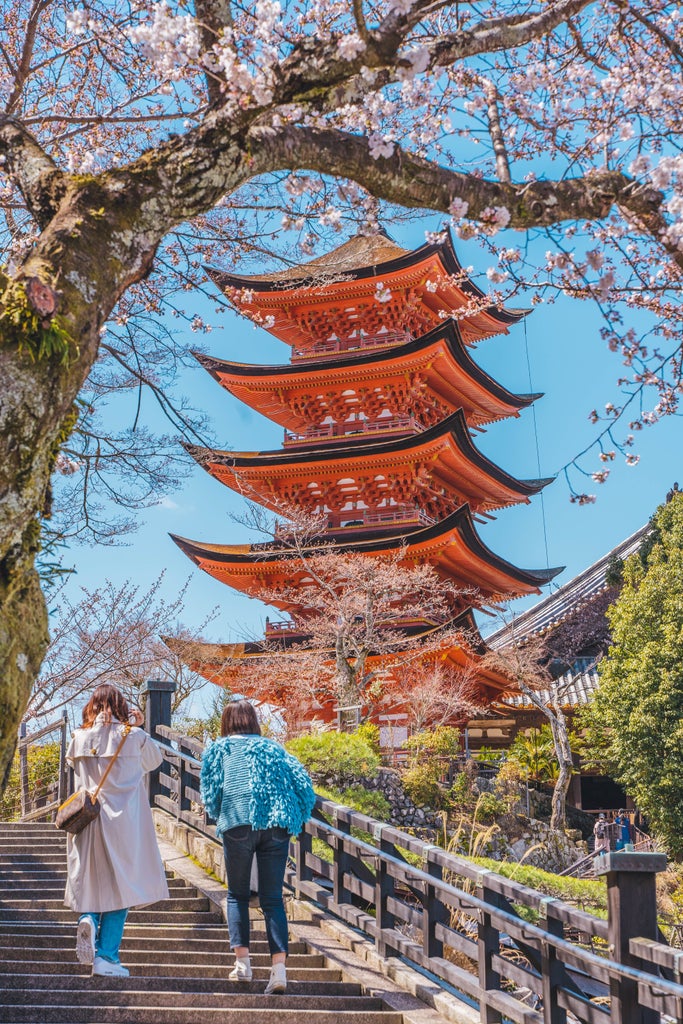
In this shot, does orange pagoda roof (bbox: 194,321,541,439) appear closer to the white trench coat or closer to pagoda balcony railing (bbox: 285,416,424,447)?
pagoda balcony railing (bbox: 285,416,424,447)

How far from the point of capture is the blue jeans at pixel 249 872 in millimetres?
5410

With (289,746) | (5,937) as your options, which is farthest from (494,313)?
(5,937)

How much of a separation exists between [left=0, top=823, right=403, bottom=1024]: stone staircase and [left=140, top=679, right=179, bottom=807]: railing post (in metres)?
2.25

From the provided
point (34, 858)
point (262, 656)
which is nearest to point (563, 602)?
point (262, 656)

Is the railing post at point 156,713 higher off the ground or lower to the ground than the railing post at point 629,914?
higher

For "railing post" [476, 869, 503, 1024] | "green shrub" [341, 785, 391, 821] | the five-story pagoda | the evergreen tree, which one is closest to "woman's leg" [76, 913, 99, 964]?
"railing post" [476, 869, 503, 1024]

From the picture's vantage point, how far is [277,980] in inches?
213

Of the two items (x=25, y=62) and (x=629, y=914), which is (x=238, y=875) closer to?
(x=629, y=914)

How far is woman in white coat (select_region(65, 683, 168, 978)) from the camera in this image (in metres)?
5.34

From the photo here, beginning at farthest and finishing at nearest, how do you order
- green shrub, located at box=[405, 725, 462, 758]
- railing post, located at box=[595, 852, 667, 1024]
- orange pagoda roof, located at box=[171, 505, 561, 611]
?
orange pagoda roof, located at box=[171, 505, 561, 611], green shrub, located at box=[405, 725, 462, 758], railing post, located at box=[595, 852, 667, 1024]

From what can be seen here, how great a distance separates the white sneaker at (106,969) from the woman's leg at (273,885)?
786 mm

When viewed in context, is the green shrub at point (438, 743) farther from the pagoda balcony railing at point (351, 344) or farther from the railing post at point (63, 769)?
the pagoda balcony railing at point (351, 344)

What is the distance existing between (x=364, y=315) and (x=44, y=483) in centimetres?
2503

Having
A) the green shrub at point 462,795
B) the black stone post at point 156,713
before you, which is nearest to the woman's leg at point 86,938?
the black stone post at point 156,713
